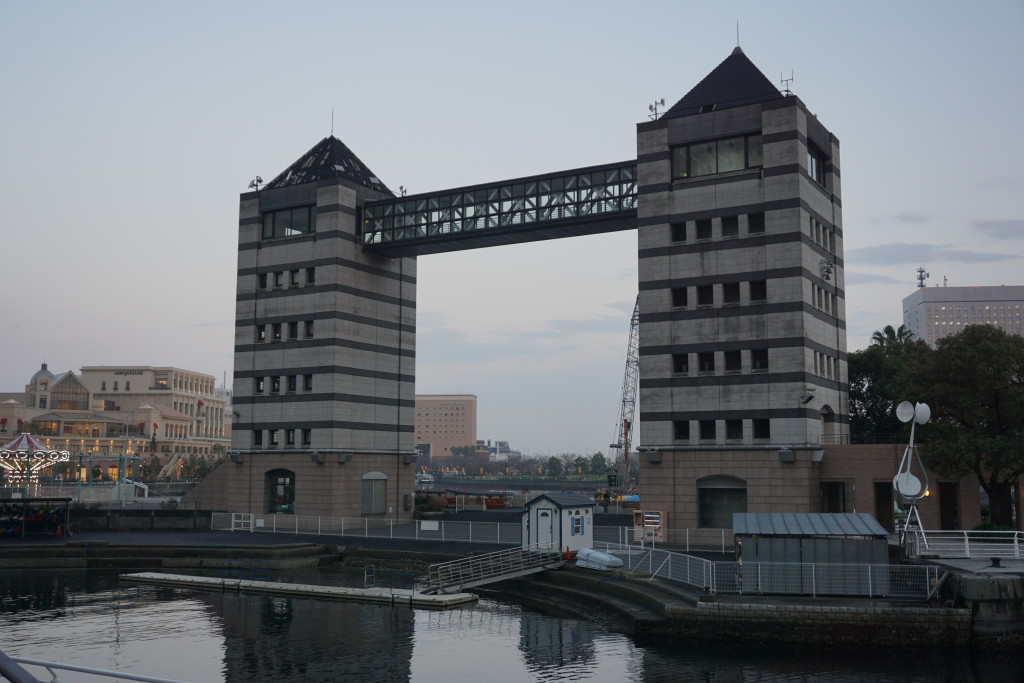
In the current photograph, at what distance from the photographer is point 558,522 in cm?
5234

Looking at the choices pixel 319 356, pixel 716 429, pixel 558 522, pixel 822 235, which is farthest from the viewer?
pixel 319 356

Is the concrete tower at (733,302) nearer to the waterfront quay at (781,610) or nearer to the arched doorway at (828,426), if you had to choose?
the arched doorway at (828,426)

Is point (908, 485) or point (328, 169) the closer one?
point (908, 485)

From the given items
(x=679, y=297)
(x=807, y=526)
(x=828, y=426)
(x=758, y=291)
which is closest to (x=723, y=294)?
(x=758, y=291)

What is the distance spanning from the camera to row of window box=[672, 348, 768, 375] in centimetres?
5822

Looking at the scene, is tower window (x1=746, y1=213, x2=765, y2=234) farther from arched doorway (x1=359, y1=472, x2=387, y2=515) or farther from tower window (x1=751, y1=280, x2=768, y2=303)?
arched doorway (x1=359, y1=472, x2=387, y2=515)

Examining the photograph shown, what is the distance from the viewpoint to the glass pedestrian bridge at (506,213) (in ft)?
216

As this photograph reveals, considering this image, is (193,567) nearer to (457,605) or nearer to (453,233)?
(457,605)

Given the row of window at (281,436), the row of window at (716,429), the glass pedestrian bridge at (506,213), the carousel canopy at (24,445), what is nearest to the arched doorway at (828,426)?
the row of window at (716,429)

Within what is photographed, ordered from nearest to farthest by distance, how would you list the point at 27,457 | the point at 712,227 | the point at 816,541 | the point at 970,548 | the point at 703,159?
the point at 816,541 < the point at 970,548 < the point at 712,227 < the point at 703,159 < the point at 27,457

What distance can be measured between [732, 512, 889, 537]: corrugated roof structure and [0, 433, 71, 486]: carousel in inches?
2777

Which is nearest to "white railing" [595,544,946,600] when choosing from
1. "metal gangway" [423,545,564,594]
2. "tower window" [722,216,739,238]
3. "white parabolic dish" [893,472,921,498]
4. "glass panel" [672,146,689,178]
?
"white parabolic dish" [893,472,921,498]

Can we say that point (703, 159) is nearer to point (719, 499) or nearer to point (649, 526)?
point (719, 499)

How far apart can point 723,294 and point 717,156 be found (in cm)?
912
